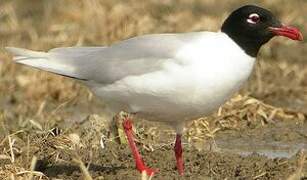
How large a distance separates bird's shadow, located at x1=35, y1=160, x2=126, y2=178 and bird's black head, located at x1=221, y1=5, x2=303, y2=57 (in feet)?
4.34

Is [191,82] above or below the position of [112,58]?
below

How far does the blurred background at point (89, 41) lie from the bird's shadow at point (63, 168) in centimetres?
39

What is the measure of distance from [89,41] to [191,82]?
5.25m

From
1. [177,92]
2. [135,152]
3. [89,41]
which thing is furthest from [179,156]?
[89,41]

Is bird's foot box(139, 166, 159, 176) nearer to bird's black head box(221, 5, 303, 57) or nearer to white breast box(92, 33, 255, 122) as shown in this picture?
white breast box(92, 33, 255, 122)

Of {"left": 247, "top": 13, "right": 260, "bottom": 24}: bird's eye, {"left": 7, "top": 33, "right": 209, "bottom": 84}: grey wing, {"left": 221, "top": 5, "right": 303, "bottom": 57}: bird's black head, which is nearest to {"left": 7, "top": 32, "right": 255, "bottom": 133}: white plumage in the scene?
{"left": 7, "top": 33, "right": 209, "bottom": 84}: grey wing

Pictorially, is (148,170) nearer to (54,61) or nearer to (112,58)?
(112,58)

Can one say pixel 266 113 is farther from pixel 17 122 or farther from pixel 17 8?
pixel 17 8

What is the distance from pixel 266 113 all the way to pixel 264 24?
2388mm

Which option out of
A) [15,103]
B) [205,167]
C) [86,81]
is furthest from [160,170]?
[15,103]

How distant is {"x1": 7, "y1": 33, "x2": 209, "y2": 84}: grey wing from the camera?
743 cm

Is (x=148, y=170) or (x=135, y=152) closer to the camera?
(x=148, y=170)

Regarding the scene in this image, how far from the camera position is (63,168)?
7750mm

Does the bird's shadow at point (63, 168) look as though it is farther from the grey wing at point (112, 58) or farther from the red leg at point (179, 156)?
the grey wing at point (112, 58)
